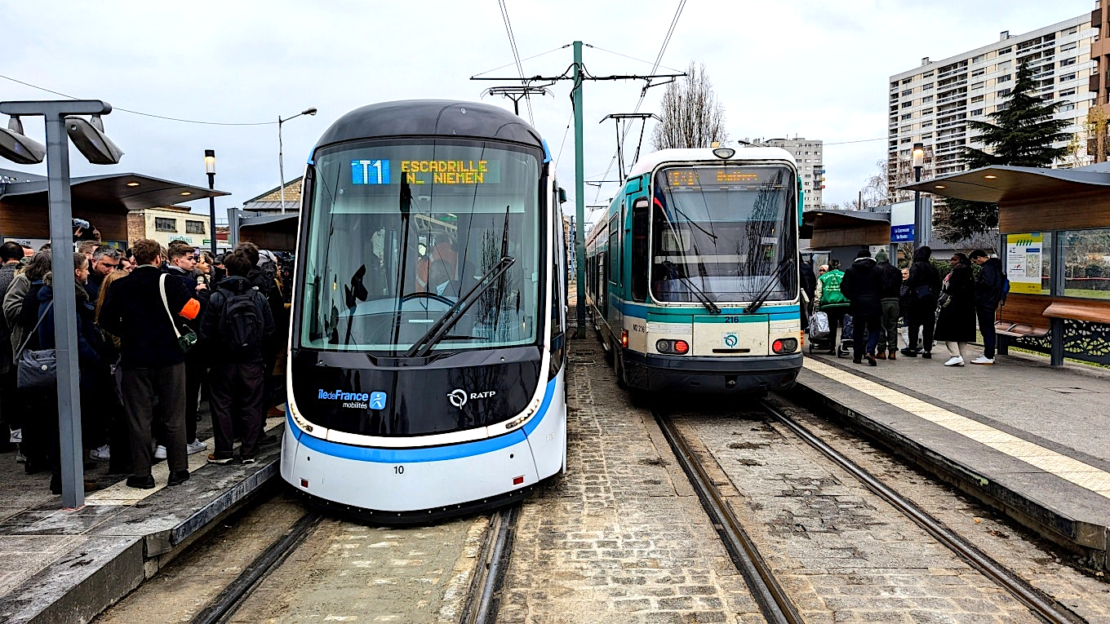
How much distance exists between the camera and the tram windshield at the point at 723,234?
29.2 feet

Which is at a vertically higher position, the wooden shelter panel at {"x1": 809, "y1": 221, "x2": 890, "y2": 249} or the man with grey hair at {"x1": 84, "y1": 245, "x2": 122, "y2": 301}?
the wooden shelter panel at {"x1": 809, "y1": 221, "x2": 890, "y2": 249}

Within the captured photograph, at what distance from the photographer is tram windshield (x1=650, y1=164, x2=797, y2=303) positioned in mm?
8891

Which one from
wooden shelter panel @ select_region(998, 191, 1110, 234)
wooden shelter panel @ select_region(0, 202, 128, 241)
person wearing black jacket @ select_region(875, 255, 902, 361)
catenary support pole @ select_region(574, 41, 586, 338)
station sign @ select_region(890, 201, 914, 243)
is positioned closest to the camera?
wooden shelter panel @ select_region(0, 202, 128, 241)

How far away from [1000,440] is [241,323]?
6852mm

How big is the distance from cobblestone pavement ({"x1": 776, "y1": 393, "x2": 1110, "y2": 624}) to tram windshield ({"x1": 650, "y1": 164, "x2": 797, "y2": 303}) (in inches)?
90.6

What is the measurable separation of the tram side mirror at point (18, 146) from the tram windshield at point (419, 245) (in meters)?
1.83

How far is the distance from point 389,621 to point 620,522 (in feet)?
6.71

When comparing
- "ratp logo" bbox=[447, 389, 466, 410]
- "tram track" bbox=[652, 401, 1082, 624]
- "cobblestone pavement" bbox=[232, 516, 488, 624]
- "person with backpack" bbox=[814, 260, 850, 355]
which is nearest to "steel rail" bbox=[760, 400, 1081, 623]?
"tram track" bbox=[652, 401, 1082, 624]

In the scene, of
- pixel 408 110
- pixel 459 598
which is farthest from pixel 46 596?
pixel 408 110

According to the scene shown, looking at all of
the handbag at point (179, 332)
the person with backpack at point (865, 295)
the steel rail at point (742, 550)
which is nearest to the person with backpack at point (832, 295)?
the person with backpack at point (865, 295)

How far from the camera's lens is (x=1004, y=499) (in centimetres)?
572

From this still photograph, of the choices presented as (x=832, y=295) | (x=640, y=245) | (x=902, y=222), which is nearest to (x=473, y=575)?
(x=640, y=245)

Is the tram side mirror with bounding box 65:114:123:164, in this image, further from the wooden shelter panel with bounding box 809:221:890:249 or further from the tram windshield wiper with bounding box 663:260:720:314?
the wooden shelter panel with bounding box 809:221:890:249

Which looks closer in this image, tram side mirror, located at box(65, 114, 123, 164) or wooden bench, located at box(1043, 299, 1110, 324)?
tram side mirror, located at box(65, 114, 123, 164)
